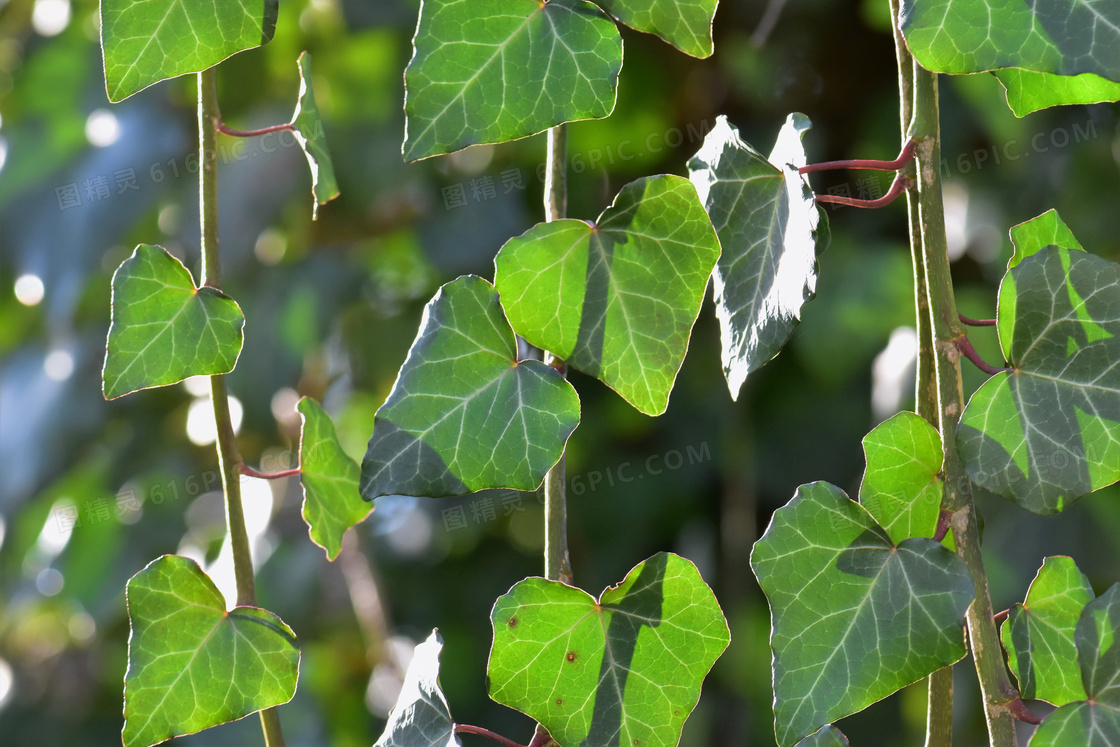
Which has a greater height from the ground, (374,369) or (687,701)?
(687,701)

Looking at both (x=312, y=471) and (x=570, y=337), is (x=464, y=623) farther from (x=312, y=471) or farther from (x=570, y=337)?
(x=570, y=337)

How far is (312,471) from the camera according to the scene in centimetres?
34

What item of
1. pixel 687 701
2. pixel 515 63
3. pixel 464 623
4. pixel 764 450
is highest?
pixel 515 63

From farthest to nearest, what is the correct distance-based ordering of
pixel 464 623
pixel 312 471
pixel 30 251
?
pixel 464 623, pixel 30 251, pixel 312 471

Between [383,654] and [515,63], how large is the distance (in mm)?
733

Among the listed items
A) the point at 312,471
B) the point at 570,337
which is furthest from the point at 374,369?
the point at 570,337

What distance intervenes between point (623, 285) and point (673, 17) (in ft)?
0.23

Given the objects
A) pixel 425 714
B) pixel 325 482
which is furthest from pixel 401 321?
pixel 425 714

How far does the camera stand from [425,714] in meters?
0.26

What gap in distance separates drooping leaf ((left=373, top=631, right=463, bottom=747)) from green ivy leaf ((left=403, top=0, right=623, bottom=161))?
135mm

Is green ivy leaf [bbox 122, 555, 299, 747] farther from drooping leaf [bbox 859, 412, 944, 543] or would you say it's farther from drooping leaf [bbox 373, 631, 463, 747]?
drooping leaf [bbox 859, 412, 944, 543]

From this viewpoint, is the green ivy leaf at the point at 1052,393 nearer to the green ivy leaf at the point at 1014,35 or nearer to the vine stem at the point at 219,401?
the green ivy leaf at the point at 1014,35

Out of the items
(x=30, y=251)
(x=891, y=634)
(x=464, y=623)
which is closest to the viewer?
(x=891, y=634)

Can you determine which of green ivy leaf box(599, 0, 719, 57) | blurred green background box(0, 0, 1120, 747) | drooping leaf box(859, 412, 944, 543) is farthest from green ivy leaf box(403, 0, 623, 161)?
blurred green background box(0, 0, 1120, 747)
